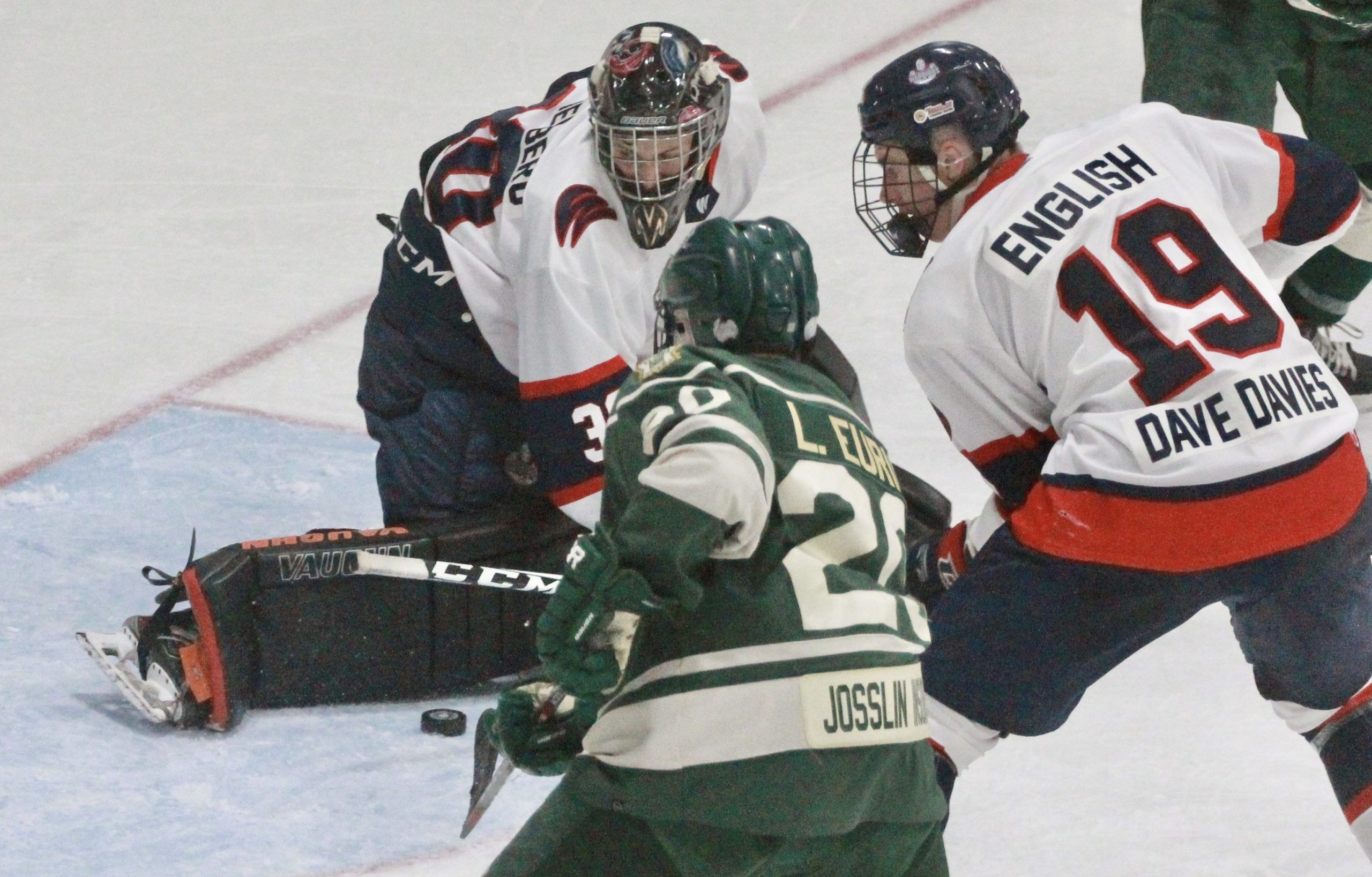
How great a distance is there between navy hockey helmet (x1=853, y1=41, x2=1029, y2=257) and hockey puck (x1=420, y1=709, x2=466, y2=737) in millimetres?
1119

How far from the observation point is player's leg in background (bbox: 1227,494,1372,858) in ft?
8.07

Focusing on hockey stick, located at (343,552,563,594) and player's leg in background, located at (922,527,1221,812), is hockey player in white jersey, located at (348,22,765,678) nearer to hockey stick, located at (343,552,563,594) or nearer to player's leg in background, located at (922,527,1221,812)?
hockey stick, located at (343,552,563,594)

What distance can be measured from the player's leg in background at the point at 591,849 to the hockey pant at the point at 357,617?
4.09 ft

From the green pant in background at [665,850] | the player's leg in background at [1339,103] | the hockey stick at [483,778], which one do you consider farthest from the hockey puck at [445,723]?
the player's leg in background at [1339,103]

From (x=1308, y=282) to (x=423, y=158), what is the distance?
1.63 m

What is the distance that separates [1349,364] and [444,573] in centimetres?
215

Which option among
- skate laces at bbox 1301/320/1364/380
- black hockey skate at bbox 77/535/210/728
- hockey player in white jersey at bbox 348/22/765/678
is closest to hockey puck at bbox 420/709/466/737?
hockey player in white jersey at bbox 348/22/765/678

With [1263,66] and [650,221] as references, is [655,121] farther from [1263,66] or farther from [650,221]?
[1263,66]

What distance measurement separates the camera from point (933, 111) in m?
2.65

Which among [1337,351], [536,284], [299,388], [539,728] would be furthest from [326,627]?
[1337,351]

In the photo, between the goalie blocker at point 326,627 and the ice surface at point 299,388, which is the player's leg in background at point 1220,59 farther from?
the goalie blocker at point 326,627

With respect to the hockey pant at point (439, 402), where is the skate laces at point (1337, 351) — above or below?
below

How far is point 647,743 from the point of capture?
6.51 ft

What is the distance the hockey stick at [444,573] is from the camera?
3.20 meters
